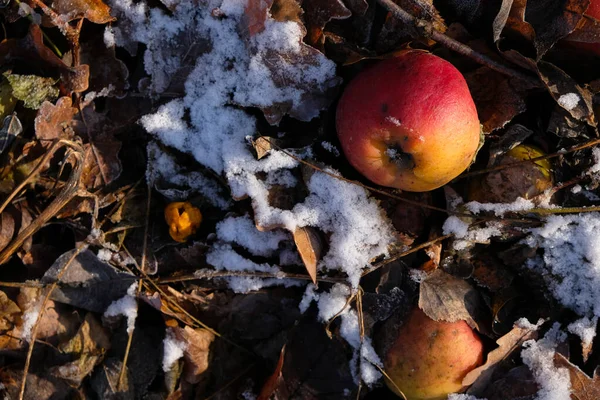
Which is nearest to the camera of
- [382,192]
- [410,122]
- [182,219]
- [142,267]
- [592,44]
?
[410,122]

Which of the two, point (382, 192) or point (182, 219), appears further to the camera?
point (182, 219)

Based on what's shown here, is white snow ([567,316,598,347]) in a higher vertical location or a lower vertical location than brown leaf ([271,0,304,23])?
lower

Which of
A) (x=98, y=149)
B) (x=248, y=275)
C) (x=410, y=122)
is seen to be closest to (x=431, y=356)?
(x=248, y=275)

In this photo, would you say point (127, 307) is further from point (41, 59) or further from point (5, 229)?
point (41, 59)

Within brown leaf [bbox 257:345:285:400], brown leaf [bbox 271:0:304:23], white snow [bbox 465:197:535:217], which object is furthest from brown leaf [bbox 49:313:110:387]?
white snow [bbox 465:197:535:217]

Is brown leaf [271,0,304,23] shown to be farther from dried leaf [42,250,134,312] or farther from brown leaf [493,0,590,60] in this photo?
dried leaf [42,250,134,312]
